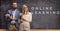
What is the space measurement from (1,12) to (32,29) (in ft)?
3.89

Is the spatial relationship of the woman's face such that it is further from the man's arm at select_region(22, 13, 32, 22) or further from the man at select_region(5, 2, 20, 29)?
the man at select_region(5, 2, 20, 29)

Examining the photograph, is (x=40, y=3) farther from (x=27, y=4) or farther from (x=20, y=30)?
(x=20, y=30)

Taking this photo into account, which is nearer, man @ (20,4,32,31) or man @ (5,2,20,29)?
man @ (20,4,32,31)

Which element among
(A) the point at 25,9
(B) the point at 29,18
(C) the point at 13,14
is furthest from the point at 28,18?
(C) the point at 13,14

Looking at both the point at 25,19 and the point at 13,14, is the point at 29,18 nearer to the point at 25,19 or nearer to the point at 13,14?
the point at 25,19

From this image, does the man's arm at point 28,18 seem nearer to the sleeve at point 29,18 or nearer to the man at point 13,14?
the sleeve at point 29,18

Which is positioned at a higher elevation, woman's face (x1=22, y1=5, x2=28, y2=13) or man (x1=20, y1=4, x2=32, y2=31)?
woman's face (x1=22, y1=5, x2=28, y2=13)

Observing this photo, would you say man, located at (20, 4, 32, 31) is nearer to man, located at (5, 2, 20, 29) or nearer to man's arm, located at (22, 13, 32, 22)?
man's arm, located at (22, 13, 32, 22)

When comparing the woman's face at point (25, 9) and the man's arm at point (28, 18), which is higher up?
the woman's face at point (25, 9)

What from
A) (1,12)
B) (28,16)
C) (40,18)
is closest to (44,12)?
(40,18)

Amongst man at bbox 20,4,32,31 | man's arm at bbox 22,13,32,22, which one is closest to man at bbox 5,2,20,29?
man at bbox 20,4,32,31

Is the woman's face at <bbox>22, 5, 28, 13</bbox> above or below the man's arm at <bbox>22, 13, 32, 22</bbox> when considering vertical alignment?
above

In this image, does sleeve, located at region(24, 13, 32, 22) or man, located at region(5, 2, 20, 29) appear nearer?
sleeve, located at region(24, 13, 32, 22)

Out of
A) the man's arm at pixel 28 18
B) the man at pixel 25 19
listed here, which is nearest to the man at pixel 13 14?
the man at pixel 25 19
